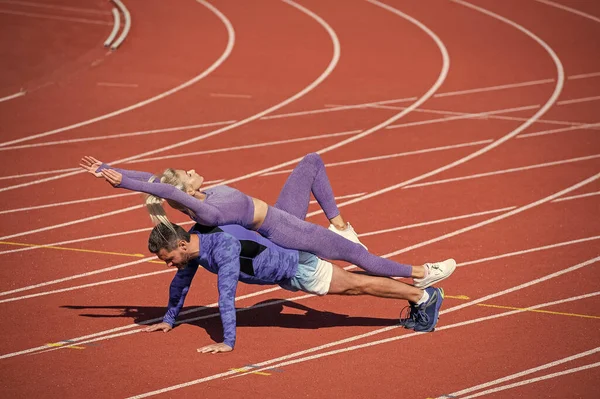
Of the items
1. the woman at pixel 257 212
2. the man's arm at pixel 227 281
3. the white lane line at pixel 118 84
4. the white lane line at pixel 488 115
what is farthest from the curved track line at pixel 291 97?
the man's arm at pixel 227 281

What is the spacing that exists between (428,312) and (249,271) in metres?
1.39

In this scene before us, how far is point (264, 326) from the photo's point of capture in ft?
25.7

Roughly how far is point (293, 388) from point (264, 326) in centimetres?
113

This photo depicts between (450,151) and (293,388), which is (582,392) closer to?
(293,388)

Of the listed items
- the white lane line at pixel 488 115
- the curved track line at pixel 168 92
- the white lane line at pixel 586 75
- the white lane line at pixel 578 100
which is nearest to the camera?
the curved track line at pixel 168 92

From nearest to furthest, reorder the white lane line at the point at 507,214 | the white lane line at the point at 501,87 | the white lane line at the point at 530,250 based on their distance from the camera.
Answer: the white lane line at the point at 530,250
the white lane line at the point at 507,214
the white lane line at the point at 501,87

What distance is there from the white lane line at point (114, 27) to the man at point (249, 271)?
30.1 ft

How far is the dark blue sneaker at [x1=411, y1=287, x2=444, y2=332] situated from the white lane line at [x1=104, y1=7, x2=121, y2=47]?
964 centimetres

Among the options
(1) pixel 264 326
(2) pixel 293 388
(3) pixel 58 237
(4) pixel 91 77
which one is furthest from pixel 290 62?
(2) pixel 293 388

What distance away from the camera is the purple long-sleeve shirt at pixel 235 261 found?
702 cm

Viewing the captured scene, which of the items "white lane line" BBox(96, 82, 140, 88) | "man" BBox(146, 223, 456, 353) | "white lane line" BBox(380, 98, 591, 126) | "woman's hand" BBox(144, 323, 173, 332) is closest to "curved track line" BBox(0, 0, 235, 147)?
"white lane line" BBox(96, 82, 140, 88)

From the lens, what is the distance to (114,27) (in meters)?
16.7

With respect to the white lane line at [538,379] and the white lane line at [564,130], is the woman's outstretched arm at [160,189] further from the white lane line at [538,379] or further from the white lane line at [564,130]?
the white lane line at [564,130]

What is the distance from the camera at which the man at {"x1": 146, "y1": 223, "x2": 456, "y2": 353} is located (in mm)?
7047
